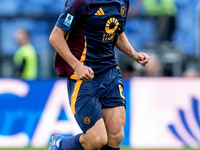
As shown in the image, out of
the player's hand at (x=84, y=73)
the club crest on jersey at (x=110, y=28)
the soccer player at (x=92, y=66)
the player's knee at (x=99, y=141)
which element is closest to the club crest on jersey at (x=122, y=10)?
the soccer player at (x=92, y=66)

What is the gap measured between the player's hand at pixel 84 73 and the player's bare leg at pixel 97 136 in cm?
46

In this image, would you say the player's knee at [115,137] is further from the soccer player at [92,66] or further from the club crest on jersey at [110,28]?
the club crest on jersey at [110,28]

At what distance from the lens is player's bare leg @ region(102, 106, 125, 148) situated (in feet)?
13.9

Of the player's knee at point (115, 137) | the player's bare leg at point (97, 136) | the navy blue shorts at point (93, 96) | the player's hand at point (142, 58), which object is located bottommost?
the player's knee at point (115, 137)

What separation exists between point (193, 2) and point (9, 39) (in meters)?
5.03

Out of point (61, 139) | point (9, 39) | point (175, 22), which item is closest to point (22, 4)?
point (9, 39)

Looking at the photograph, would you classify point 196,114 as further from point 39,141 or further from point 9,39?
point 9,39

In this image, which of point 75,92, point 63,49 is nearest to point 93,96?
point 75,92

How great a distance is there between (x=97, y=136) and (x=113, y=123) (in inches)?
10.7

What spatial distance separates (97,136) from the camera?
4035 millimetres

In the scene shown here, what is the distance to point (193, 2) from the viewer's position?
39.5 feet

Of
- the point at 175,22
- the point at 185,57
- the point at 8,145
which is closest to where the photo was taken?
the point at 8,145

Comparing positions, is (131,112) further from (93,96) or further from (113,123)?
(93,96)

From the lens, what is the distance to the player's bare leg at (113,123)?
424cm
